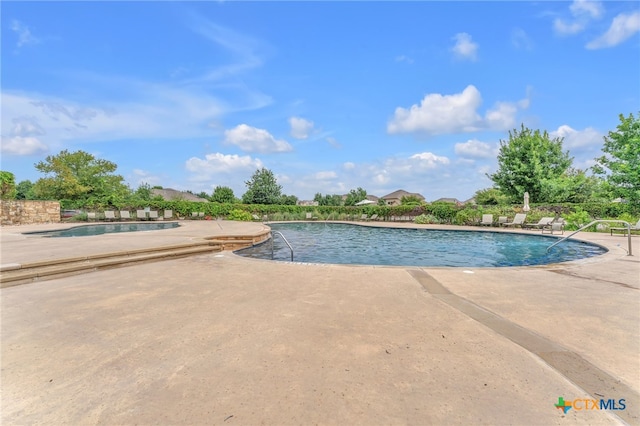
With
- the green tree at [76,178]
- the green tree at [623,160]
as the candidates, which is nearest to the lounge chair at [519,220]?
the green tree at [623,160]

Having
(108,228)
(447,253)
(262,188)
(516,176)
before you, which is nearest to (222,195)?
(262,188)

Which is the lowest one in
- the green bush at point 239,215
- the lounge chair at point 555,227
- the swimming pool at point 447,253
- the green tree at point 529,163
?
the swimming pool at point 447,253

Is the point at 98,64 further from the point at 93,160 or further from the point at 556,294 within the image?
the point at 93,160

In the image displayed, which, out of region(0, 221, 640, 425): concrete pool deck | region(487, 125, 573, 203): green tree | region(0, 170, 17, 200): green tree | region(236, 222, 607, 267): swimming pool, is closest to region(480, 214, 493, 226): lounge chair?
region(236, 222, 607, 267): swimming pool

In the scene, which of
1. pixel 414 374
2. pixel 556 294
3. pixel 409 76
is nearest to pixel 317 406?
pixel 414 374

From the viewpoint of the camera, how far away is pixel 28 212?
20719mm

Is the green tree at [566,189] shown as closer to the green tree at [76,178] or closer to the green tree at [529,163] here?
the green tree at [529,163]

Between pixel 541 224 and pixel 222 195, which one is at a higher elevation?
pixel 222 195

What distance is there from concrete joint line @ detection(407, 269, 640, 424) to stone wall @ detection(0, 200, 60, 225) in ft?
92.1

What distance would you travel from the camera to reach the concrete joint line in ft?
6.36

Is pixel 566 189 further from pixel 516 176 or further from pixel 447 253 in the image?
pixel 447 253

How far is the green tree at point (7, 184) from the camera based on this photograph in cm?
2159

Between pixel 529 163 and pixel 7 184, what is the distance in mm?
43608

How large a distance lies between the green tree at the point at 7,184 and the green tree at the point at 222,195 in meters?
21.3
